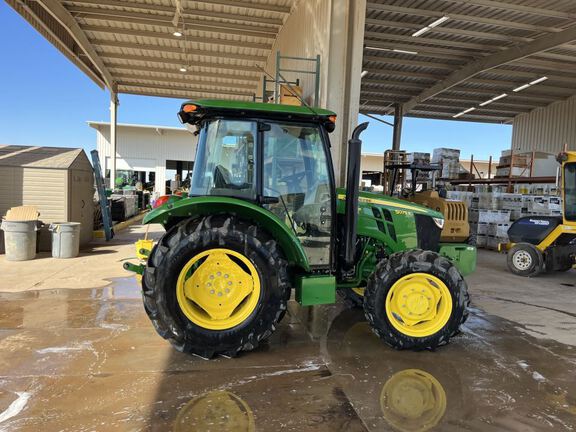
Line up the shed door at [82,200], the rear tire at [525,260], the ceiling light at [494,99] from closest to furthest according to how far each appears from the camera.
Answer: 1. the rear tire at [525,260]
2. the shed door at [82,200]
3. the ceiling light at [494,99]

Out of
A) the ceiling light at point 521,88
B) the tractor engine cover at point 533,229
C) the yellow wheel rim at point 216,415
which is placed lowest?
the yellow wheel rim at point 216,415

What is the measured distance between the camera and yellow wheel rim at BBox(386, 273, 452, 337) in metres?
3.90

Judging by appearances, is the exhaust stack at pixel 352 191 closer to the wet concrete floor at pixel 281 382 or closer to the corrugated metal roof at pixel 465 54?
the wet concrete floor at pixel 281 382

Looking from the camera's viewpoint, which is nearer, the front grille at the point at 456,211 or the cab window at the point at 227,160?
the cab window at the point at 227,160

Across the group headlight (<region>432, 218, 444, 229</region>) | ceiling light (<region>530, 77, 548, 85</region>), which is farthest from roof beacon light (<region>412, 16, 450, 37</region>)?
headlight (<region>432, 218, 444, 229</region>)

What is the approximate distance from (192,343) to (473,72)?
586 inches

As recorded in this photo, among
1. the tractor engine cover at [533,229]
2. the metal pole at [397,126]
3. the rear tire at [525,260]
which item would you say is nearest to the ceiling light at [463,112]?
the metal pole at [397,126]

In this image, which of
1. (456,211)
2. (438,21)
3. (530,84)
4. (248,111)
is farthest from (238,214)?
(530,84)

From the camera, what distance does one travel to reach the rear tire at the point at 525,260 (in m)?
8.25

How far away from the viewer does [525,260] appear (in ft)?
27.5

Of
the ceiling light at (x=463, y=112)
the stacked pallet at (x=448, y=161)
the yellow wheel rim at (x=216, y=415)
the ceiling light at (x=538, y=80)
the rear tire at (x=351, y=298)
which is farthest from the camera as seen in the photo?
the ceiling light at (x=463, y=112)

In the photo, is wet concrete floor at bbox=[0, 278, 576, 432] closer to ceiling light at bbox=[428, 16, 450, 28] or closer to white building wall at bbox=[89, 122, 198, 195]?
ceiling light at bbox=[428, 16, 450, 28]

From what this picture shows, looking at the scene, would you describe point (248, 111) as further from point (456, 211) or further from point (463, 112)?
point (463, 112)

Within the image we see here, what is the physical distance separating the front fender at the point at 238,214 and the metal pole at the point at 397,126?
60.0 ft
